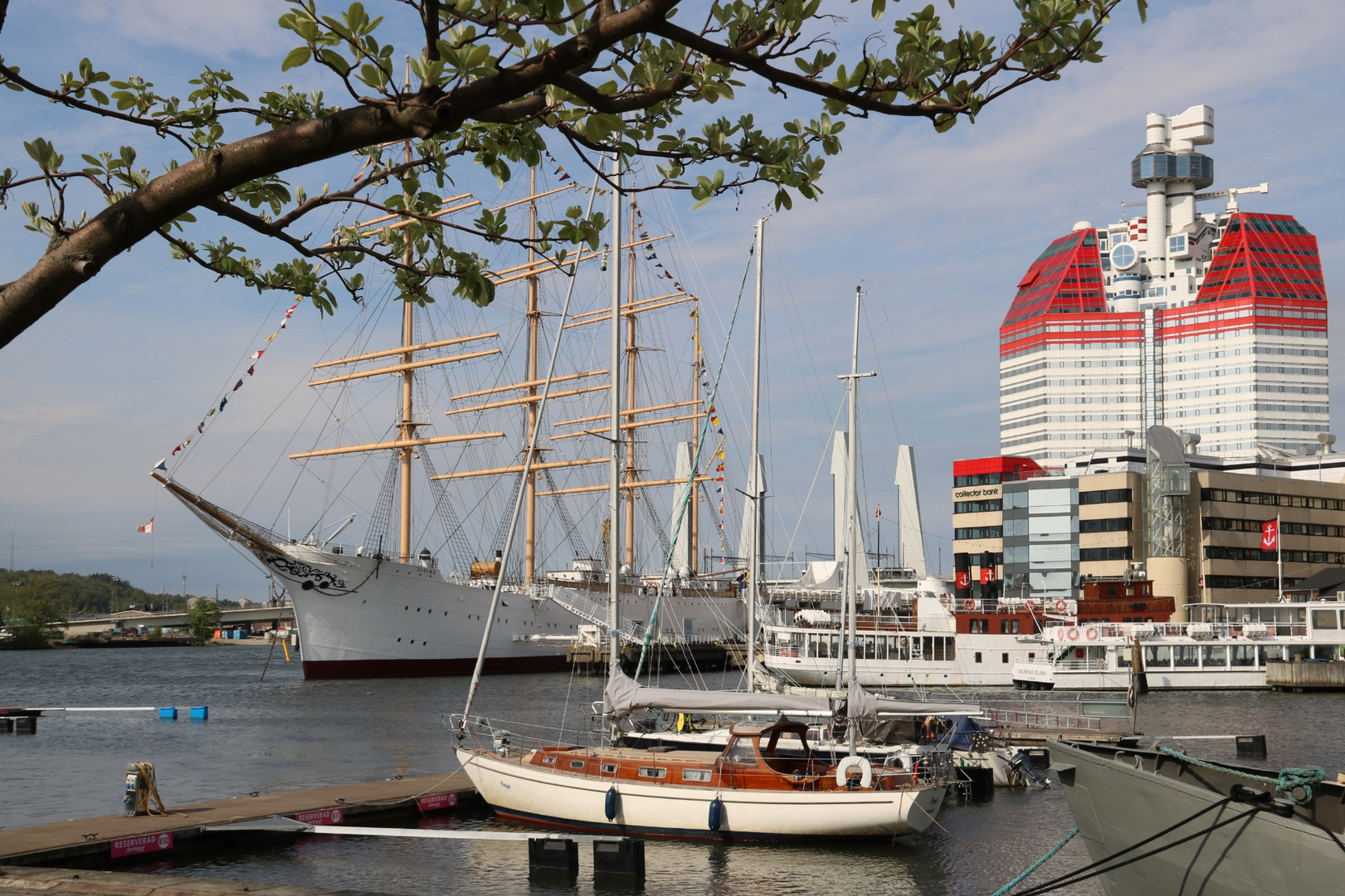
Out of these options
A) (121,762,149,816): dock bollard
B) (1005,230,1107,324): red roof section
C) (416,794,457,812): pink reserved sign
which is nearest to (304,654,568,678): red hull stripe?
(416,794,457,812): pink reserved sign

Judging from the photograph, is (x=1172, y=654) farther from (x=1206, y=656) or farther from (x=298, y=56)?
(x=298, y=56)

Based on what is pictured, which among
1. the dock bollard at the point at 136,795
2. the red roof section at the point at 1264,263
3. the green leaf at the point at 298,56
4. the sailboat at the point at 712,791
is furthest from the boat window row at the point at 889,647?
the red roof section at the point at 1264,263

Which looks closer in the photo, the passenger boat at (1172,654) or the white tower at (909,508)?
the passenger boat at (1172,654)

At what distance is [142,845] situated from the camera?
21.0m

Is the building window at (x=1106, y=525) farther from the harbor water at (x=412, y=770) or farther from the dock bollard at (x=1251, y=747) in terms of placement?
the dock bollard at (x=1251, y=747)

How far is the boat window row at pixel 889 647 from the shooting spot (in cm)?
7038

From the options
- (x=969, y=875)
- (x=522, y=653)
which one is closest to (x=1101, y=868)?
(x=969, y=875)

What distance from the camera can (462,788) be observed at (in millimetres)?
27328

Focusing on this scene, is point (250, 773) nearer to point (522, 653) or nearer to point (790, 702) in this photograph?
point (790, 702)

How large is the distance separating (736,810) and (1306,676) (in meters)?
54.9

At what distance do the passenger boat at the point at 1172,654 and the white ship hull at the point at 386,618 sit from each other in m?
18.9

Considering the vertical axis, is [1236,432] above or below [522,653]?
above

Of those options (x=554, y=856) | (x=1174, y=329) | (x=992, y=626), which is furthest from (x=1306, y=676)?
(x=1174, y=329)

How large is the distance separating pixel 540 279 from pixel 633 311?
26.7ft
